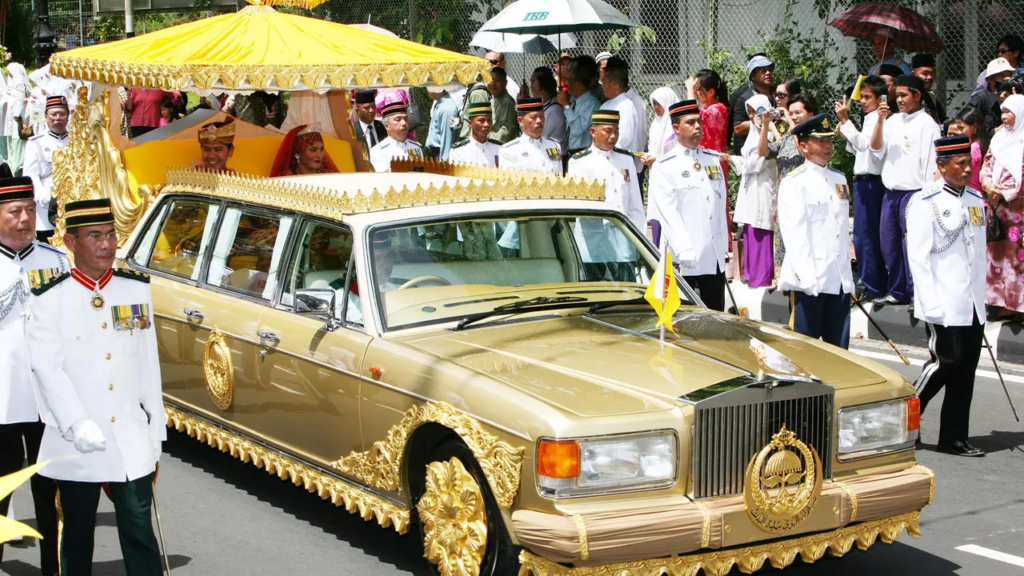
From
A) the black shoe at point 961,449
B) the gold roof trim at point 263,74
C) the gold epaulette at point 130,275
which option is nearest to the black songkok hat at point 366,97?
the gold roof trim at point 263,74

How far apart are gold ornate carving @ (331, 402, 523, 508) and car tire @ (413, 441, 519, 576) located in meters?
0.12

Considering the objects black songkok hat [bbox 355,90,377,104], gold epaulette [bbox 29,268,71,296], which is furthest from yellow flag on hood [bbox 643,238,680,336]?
black songkok hat [bbox 355,90,377,104]

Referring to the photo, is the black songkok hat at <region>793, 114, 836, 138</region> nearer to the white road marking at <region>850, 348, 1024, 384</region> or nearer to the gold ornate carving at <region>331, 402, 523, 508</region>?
the white road marking at <region>850, 348, 1024, 384</region>

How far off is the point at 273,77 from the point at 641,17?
9106mm

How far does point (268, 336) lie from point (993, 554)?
3593mm

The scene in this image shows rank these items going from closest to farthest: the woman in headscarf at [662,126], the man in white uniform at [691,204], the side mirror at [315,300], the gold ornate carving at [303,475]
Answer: the gold ornate carving at [303,475] → the side mirror at [315,300] → the man in white uniform at [691,204] → the woman in headscarf at [662,126]

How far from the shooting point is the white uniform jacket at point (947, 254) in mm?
7777

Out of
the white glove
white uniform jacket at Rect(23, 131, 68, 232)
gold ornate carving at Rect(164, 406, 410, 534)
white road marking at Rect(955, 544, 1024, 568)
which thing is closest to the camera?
the white glove

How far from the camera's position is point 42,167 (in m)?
13.2

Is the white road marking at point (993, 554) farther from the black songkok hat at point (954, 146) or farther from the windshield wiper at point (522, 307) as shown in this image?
the black songkok hat at point (954, 146)

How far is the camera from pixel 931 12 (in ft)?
45.3

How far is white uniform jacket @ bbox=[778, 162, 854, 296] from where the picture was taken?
8.32m

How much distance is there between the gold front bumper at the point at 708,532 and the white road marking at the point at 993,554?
826mm

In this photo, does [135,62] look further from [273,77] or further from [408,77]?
[408,77]
